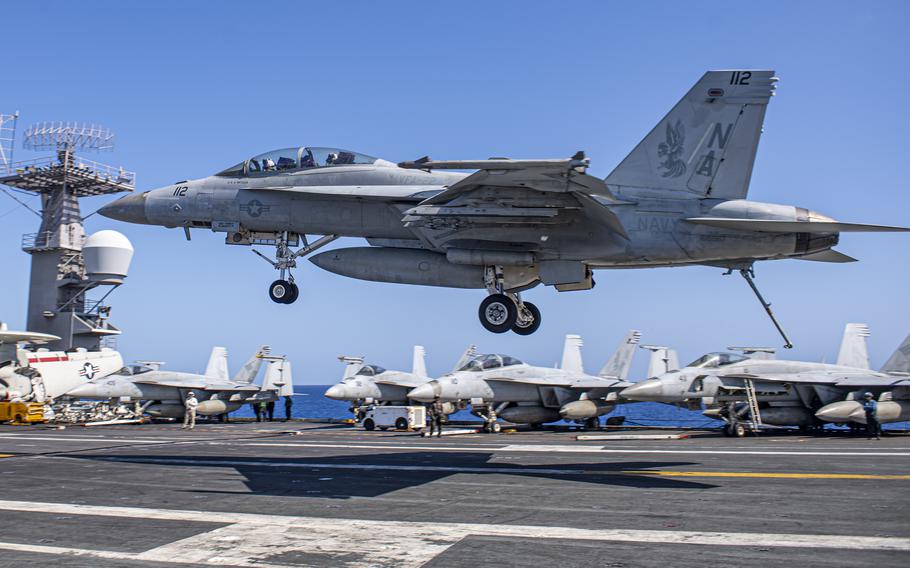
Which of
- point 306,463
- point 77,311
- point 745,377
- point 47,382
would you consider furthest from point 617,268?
point 77,311

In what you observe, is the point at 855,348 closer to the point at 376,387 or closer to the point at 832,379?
the point at 832,379

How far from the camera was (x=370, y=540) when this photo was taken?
9.82m

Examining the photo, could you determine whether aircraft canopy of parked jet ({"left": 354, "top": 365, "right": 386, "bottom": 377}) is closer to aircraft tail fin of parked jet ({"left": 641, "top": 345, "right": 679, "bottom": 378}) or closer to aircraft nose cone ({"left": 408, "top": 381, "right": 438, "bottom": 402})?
aircraft nose cone ({"left": 408, "top": 381, "right": 438, "bottom": 402})

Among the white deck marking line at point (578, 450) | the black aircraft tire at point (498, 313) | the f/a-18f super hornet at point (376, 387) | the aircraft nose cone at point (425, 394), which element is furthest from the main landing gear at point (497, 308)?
the f/a-18f super hornet at point (376, 387)

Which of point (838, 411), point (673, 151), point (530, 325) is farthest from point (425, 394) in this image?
point (673, 151)

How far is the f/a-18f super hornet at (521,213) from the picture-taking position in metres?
15.6

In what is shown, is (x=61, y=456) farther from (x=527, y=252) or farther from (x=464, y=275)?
(x=527, y=252)

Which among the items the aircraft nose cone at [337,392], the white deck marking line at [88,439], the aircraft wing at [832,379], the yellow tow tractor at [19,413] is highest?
the aircraft wing at [832,379]

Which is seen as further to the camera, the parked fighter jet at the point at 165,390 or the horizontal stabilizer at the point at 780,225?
the parked fighter jet at the point at 165,390

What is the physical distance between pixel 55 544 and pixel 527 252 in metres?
10.8

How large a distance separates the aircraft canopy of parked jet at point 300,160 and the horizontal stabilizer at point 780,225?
7644 millimetres

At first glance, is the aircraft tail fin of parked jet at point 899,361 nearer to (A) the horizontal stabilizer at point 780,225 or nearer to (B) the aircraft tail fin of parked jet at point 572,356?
(B) the aircraft tail fin of parked jet at point 572,356

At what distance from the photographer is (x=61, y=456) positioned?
71.7 ft

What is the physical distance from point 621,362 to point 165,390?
26495 millimetres
